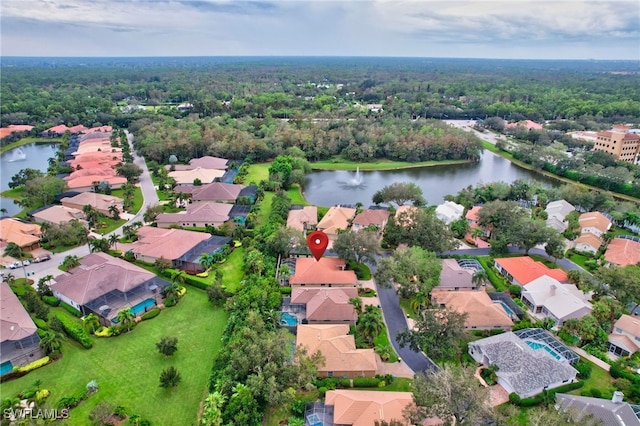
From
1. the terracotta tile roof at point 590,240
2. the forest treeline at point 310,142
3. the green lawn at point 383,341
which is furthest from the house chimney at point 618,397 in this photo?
the forest treeline at point 310,142

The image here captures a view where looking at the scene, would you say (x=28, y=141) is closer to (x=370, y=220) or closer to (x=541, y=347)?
(x=370, y=220)

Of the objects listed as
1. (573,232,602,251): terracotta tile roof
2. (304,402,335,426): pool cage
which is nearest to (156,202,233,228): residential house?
(304,402,335,426): pool cage

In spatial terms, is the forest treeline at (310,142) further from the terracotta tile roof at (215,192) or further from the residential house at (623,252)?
the residential house at (623,252)

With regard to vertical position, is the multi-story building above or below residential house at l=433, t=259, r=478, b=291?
above

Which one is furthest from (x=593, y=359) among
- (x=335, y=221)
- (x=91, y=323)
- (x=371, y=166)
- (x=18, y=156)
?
(x=18, y=156)

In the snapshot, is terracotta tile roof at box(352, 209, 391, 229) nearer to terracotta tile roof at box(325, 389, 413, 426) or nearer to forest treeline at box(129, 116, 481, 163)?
terracotta tile roof at box(325, 389, 413, 426)
